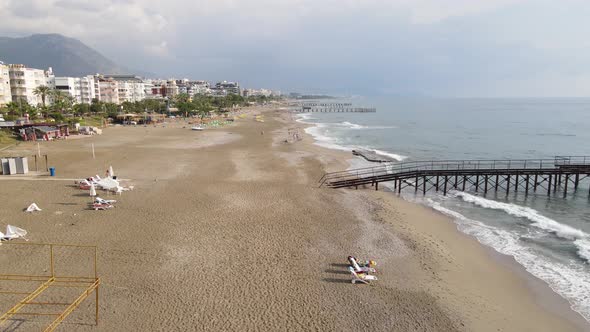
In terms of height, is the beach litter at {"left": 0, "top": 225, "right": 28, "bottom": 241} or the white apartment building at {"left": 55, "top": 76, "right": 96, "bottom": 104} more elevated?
the white apartment building at {"left": 55, "top": 76, "right": 96, "bottom": 104}

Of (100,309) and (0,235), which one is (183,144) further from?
(100,309)

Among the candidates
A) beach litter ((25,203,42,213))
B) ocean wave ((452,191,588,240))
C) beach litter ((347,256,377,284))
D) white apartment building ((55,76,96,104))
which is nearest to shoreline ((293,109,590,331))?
ocean wave ((452,191,588,240))

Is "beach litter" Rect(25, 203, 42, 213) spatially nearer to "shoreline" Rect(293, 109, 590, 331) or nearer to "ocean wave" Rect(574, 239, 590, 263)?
"shoreline" Rect(293, 109, 590, 331)

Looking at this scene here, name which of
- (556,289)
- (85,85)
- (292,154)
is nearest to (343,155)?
(292,154)

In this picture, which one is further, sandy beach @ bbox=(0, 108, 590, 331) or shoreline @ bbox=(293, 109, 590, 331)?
shoreline @ bbox=(293, 109, 590, 331)

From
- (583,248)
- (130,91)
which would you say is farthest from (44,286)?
(130,91)

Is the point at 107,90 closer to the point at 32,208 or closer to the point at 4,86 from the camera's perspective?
the point at 4,86
